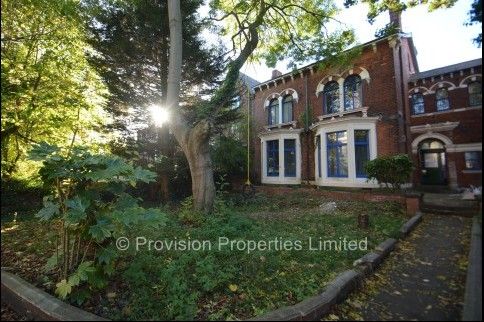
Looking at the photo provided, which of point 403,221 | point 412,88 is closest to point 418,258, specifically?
point 403,221

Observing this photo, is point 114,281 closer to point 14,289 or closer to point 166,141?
point 14,289

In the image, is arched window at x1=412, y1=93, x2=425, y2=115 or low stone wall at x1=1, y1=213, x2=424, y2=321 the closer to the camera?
low stone wall at x1=1, y1=213, x2=424, y2=321

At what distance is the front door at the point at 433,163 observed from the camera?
635 inches

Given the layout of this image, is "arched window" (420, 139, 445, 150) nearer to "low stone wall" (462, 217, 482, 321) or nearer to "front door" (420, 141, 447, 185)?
"front door" (420, 141, 447, 185)

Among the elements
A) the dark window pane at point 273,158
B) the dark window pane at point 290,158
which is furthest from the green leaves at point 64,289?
the dark window pane at point 273,158

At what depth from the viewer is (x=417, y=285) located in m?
4.05

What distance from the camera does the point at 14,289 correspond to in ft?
10.7

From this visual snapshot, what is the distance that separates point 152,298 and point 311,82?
16202mm

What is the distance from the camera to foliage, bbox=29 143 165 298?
3180mm

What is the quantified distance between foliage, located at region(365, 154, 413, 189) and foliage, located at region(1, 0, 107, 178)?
11095 mm

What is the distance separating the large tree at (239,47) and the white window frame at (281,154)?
5657 millimetres

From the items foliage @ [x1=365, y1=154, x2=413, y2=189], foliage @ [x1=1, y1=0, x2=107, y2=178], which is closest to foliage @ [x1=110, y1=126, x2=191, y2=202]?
foliage @ [x1=1, y1=0, x2=107, y2=178]

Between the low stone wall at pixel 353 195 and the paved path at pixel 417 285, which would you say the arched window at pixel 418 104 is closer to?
the low stone wall at pixel 353 195

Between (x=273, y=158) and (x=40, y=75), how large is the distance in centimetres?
1384
